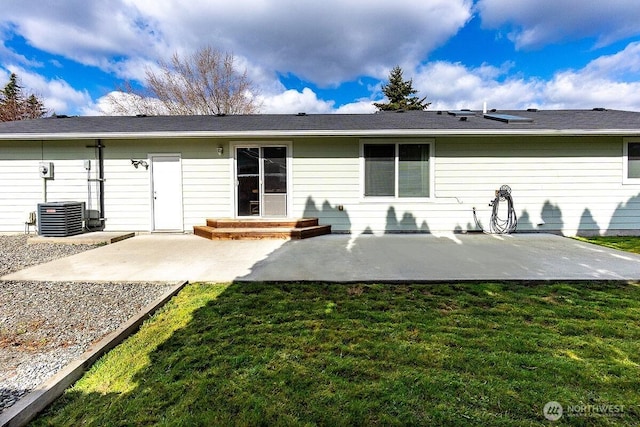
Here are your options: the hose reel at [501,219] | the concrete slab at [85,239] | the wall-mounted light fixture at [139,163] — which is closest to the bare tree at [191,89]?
the wall-mounted light fixture at [139,163]

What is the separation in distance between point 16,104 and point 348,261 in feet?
94.6

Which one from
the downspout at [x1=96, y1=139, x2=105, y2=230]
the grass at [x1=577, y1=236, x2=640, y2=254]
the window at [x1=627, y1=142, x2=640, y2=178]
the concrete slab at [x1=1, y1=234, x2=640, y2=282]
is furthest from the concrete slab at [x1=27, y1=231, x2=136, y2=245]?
the window at [x1=627, y1=142, x2=640, y2=178]

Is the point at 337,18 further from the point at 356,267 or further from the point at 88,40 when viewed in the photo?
the point at 88,40

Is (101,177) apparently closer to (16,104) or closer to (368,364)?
(368,364)

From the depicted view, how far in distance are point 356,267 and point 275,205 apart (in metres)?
3.77

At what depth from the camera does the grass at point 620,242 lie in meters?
5.75

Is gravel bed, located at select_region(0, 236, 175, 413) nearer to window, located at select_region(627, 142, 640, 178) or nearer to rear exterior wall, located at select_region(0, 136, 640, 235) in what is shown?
rear exterior wall, located at select_region(0, 136, 640, 235)

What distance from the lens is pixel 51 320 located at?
281 cm

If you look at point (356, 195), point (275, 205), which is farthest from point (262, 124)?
point (356, 195)

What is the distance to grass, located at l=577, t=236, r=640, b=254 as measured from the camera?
5755mm

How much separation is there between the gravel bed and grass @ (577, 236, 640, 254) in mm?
Result: 7803

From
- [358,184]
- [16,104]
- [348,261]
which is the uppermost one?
[16,104]

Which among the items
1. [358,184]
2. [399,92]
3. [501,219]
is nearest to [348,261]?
[358,184]

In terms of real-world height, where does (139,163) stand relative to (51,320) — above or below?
above
